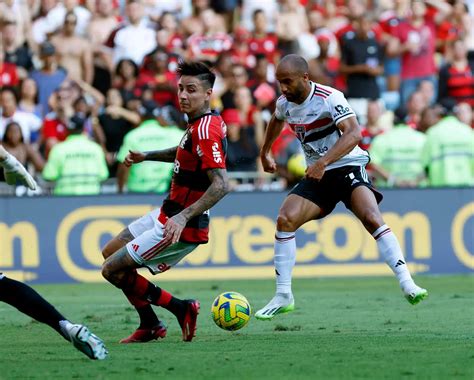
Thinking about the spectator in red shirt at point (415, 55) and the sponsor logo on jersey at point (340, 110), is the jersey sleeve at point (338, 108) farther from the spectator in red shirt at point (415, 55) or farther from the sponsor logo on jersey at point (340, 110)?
the spectator in red shirt at point (415, 55)

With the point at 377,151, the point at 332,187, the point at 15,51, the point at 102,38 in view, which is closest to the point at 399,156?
the point at 377,151

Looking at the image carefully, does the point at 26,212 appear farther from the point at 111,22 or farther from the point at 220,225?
the point at 111,22

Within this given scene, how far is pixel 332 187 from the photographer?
10445 millimetres

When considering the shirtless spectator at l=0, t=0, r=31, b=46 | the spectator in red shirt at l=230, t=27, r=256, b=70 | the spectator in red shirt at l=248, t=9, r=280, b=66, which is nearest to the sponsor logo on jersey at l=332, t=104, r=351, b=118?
the spectator in red shirt at l=230, t=27, r=256, b=70

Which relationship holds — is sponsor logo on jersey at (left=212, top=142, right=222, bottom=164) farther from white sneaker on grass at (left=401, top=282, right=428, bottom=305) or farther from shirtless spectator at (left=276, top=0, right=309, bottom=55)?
shirtless spectator at (left=276, top=0, right=309, bottom=55)

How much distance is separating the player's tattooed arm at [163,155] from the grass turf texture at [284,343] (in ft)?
5.10

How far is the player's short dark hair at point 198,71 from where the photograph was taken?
9.27m

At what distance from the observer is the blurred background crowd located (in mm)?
17484

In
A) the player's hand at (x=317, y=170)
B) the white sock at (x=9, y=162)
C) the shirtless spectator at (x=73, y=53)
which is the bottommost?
the player's hand at (x=317, y=170)

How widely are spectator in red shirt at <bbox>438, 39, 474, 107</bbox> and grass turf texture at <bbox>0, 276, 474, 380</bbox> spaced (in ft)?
22.1

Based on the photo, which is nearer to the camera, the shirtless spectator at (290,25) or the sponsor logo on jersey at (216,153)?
the sponsor logo on jersey at (216,153)

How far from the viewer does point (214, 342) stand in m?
9.24

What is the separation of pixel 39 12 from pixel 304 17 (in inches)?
195

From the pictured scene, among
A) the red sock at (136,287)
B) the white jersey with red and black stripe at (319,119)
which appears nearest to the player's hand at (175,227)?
the red sock at (136,287)
